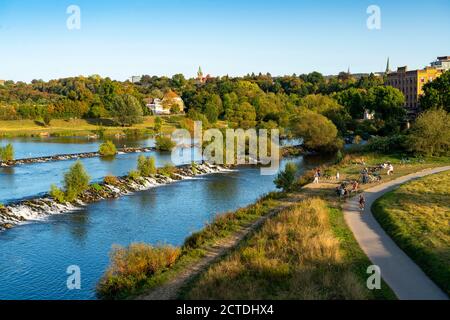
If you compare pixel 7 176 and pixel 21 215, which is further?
pixel 7 176

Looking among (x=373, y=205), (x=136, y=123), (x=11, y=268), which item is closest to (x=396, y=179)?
(x=373, y=205)

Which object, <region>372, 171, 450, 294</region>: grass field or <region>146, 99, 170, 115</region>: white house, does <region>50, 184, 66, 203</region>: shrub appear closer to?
<region>372, 171, 450, 294</region>: grass field

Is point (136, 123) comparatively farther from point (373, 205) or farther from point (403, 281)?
point (403, 281)

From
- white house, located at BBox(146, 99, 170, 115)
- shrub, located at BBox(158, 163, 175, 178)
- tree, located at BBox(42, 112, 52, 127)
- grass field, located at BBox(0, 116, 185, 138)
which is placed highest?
white house, located at BBox(146, 99, 170, 115)

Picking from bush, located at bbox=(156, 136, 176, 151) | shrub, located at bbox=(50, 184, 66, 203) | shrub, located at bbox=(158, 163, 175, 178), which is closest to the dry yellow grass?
shrub, located at bbox=(50, 184, 66, 203)

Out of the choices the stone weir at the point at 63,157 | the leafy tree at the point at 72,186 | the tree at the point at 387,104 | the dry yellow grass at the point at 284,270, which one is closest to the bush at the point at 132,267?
the dry yellow grass at the point at 284,270

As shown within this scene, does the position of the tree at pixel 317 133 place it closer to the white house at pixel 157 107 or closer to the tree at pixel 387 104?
the tree at pixel 387 104
